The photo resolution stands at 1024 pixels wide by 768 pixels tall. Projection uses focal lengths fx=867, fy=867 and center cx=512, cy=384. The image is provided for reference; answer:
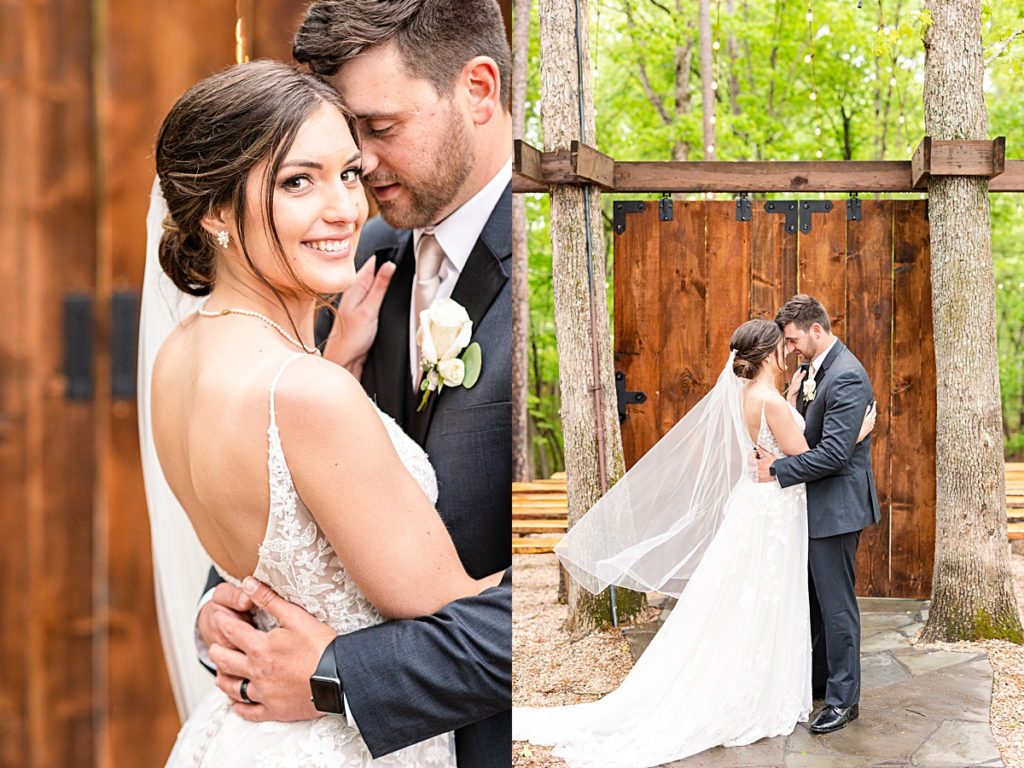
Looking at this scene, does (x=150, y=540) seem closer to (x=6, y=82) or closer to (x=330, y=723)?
(x=330, y=723)

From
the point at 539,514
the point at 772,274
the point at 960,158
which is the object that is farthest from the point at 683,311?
the point at 960,158

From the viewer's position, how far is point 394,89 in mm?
1167

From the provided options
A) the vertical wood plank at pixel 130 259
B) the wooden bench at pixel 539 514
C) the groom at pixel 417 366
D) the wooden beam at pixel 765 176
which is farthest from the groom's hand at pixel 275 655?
the wooden beam at pixel 765 176

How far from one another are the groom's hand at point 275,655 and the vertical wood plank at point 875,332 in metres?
1.23

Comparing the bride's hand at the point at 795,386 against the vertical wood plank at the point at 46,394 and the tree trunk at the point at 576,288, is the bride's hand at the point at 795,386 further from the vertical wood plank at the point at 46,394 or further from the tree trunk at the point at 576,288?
the vertical wood plank at the point at 46,394

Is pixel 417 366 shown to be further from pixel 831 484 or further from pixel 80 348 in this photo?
pixel 831 484

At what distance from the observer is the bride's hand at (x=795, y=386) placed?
5.85ft

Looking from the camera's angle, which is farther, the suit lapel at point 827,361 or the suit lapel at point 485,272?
the suit lapel at point 827,361

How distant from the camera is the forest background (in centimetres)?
182

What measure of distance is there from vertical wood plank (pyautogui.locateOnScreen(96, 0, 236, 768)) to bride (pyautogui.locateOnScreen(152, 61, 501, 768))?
0.06 m

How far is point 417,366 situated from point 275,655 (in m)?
0.43

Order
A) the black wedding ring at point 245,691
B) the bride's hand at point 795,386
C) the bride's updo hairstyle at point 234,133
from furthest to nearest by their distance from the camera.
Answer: the bride's hand at point 795,386
the black wedding ring at point 245,691
the bride's updo hairstyle at point 234,133

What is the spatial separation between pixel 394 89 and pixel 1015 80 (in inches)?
55.3

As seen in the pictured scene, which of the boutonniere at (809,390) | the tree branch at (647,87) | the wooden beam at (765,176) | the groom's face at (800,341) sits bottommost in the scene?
the boutonniere at (809,390)
